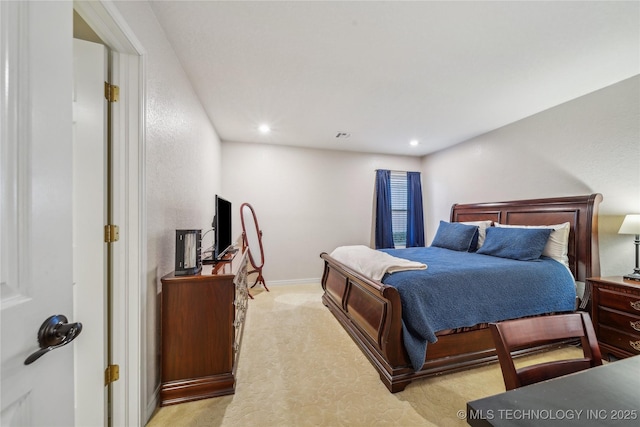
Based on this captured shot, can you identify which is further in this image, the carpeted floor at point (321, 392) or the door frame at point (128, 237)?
the carpeted floor at point (321, 392)

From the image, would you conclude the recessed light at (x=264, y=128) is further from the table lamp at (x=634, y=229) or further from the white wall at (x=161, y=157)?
the table lamp at (x=634, y=229)

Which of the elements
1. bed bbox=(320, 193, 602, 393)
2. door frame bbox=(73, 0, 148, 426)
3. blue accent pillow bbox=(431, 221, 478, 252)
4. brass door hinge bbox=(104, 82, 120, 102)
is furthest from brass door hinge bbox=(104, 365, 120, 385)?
blue accent pillow bbox=(431, 221, 478, 252)

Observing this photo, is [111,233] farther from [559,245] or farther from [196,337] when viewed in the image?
[559,245]

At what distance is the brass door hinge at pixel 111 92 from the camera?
133cm

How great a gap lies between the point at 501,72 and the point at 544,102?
1.06 meters

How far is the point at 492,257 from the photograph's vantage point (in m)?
2.69

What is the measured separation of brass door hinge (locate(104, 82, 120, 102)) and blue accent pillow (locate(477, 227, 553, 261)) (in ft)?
11.7

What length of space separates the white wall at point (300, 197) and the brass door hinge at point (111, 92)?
9.17 ft

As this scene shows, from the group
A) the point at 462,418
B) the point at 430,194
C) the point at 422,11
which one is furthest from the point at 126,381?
the point at 430,194

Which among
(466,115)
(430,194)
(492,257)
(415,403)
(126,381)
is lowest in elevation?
(415,403)

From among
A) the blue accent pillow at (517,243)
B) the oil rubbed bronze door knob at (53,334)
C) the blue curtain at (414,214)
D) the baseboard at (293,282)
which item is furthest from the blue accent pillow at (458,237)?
the oil rubbed bronze door knob at (53,334)

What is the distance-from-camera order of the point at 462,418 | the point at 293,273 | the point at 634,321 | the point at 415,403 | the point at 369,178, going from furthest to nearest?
the point at 369,178, the point at 293,273, the point at 634,321, the point at 415,403, the point at 462,418

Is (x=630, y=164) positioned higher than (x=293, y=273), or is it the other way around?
(x=630, y=164)

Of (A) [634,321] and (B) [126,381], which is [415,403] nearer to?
(B) [126,381]
